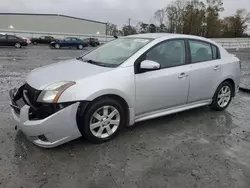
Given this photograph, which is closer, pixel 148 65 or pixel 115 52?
pixel 148 65

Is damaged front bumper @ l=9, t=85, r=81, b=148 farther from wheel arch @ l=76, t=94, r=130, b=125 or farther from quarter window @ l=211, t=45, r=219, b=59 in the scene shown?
quarter window @ l=211, t=45, r=219, b=59

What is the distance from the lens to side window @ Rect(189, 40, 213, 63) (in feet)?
14.9

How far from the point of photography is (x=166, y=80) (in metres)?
4.02

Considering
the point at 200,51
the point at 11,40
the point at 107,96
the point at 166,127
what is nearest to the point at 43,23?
the point at 11,40

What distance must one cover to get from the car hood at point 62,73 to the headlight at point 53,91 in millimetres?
81

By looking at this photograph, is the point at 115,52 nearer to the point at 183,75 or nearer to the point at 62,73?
the point at 62,73

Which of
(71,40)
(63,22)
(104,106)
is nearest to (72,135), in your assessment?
(104,106)

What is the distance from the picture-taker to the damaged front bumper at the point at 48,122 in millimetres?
3104

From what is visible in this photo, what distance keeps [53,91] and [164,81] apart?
1.80m

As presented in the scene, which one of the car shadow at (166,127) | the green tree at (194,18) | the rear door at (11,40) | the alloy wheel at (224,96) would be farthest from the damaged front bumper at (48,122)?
the green tree at (194,18)

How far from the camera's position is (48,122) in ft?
10.1

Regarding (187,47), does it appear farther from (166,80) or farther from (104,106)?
(104,106)

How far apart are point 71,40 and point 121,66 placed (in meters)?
28.3

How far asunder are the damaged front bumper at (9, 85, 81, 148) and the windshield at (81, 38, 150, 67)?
41.6 inches
